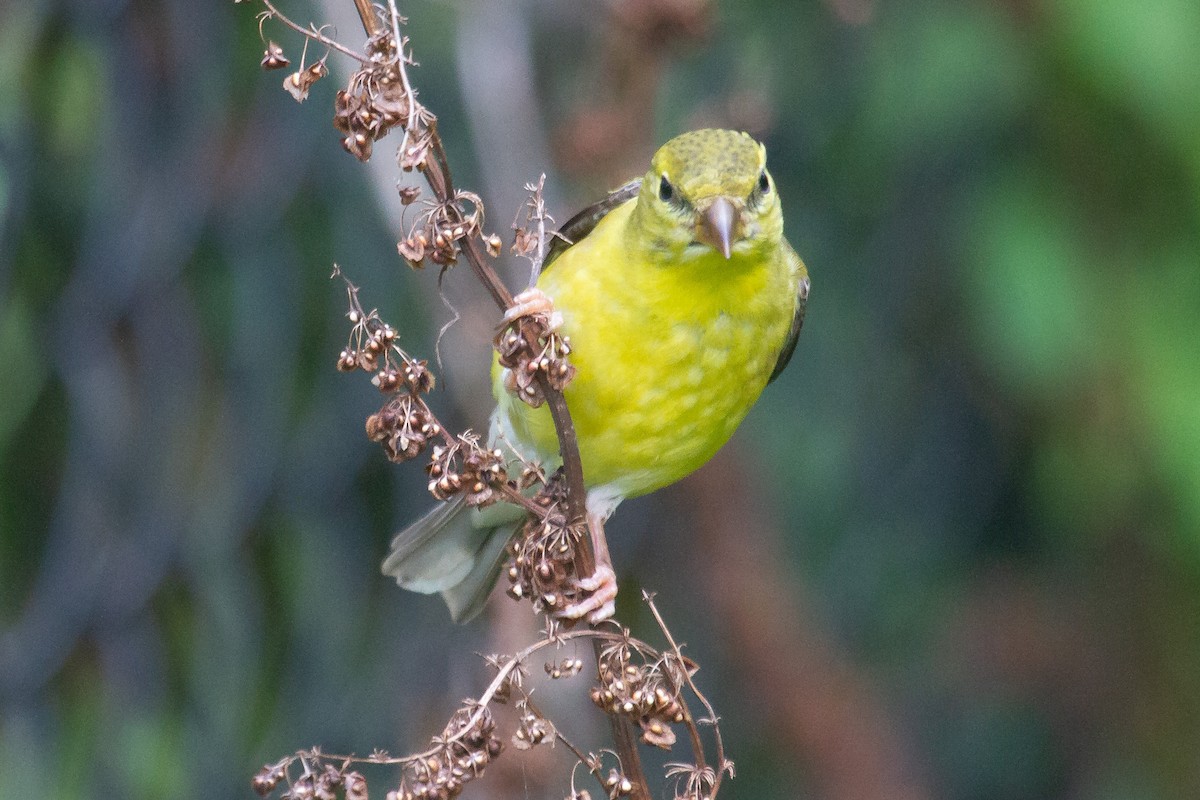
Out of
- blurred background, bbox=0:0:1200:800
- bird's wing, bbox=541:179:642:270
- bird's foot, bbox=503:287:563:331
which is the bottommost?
blurred background, bbox=0:0:1200:800

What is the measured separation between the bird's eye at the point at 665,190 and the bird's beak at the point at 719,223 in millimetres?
71

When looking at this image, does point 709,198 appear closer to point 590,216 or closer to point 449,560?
point 590,216

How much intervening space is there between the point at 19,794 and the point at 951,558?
9.28 feet

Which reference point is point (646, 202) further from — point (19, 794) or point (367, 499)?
point (19, 794)

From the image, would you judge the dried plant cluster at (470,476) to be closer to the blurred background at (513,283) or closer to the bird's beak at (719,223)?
the bird's beak at (719,223)

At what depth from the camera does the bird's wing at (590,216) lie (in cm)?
257

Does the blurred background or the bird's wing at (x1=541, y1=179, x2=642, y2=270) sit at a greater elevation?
the bird's wing at (x1=541, y1=179, x2=642, y2=270)

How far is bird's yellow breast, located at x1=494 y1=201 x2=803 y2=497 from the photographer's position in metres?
2.18

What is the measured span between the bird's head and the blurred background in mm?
923

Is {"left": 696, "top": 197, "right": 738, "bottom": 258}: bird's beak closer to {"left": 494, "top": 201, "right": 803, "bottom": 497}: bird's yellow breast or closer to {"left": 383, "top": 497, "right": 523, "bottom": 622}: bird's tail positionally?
{"left": 494, "top": 201, "right": 803, "bottom": 497}: bird's yellow breast

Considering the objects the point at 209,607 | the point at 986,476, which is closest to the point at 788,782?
the point at 986,476

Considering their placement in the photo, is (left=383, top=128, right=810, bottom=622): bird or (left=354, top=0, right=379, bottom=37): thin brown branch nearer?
(left=354, top=0, right=379, bottom=37): thin brown branch

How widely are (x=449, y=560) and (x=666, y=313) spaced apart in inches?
37.1

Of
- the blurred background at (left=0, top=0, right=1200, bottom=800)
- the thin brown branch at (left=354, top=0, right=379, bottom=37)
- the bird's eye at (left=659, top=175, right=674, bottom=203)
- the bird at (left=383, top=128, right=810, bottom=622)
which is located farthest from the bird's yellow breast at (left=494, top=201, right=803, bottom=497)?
the thin brown branch at (left=354, top=0, right=379, bottom=37)
